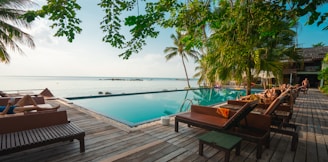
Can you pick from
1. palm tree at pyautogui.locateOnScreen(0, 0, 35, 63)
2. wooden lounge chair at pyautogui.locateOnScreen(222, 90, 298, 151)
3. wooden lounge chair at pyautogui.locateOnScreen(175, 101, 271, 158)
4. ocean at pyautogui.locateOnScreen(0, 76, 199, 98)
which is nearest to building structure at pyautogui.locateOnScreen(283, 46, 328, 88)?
ocean at pyautogui.locateOnScreen(0, 76, 199, 98)

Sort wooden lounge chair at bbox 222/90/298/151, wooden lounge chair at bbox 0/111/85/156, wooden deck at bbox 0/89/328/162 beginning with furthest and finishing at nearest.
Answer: wooden lounge chair at bbox 222/90/298/151 → wooden deck at bbox 0/89/328/162 → wooden lounge chair at bbox 0/111/85/156

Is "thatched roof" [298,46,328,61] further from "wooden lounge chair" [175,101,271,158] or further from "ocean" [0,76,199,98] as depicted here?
"wooden lounge chair" [175,101,271,158]

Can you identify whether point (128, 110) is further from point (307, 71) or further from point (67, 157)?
point (307, 71)

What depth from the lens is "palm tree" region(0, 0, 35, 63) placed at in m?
7.02

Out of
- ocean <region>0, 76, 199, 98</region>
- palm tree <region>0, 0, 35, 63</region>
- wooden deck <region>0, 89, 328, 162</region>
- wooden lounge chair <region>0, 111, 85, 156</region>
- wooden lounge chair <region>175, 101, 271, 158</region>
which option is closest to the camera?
wooden lounge chair <region>0, 111, 85, 156</region>

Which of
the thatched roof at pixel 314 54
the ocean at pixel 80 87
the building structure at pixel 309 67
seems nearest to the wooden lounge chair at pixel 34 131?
the ocean at pixel 80 87

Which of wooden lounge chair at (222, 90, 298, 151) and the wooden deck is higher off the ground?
wooden lounge chair at (222, 90, 298, 151)

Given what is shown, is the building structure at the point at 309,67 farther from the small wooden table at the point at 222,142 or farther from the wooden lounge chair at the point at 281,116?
the small wooden table at the point at 222,142

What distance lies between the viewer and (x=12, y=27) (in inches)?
289

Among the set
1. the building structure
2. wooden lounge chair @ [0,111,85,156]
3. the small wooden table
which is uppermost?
the building structure

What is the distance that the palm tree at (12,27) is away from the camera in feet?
23.0

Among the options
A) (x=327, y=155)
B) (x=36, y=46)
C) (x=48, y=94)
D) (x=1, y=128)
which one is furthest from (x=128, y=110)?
(x=327, y=155)

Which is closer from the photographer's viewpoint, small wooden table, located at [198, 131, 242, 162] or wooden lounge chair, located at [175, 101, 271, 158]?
small wooden table, located at [198, 131, 242, 162]

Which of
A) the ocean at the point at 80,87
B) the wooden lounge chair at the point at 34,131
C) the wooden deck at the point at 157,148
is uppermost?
the wooden lounge chair at the point at 34,131
